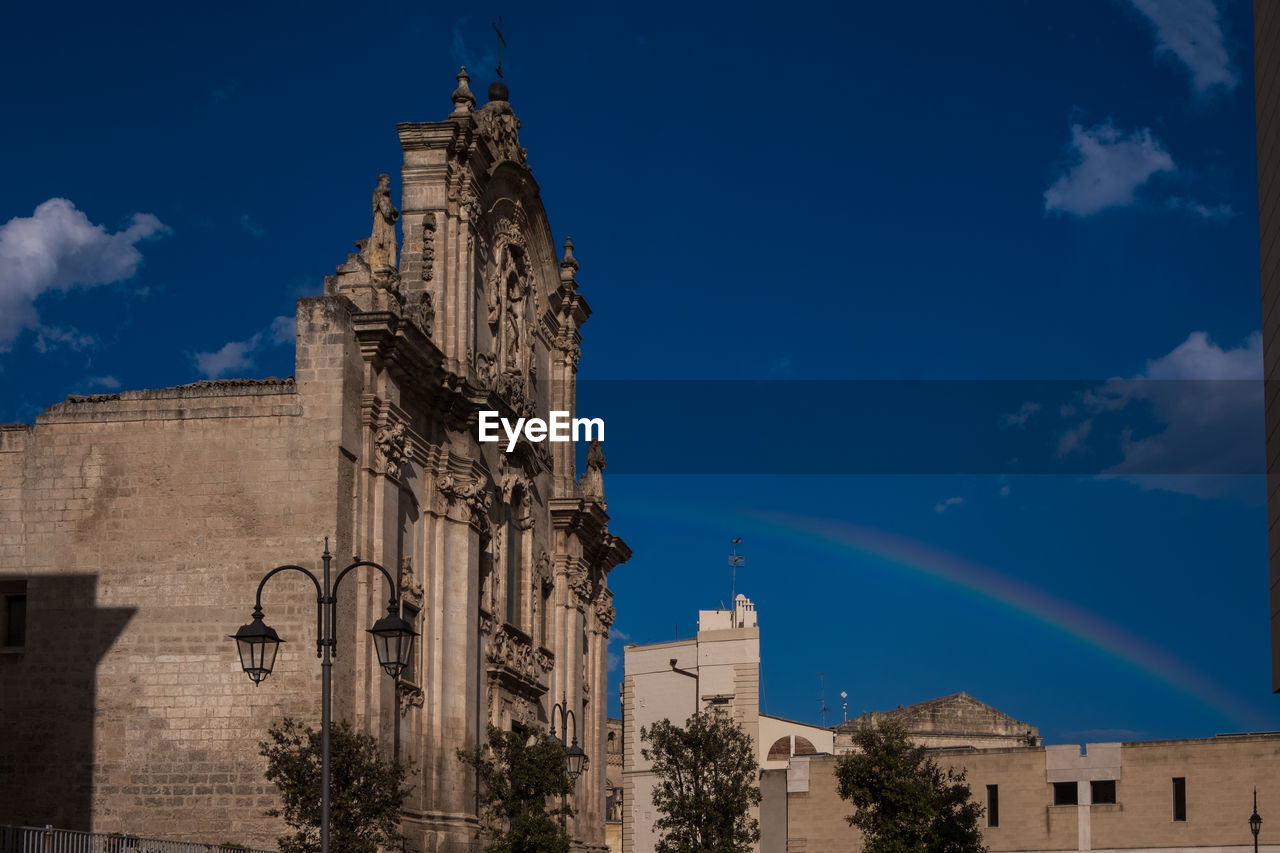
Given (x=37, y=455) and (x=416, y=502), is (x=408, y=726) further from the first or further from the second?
(x=37, y=455)

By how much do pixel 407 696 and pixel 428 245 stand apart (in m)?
10.0

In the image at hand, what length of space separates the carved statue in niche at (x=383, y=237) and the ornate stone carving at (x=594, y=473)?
625 inches

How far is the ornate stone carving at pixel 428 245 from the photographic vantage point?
38.5m

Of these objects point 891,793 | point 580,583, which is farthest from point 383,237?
point 891,793

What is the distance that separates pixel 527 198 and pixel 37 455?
16419mm

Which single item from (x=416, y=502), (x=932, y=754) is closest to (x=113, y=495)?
(x=416, y=502)

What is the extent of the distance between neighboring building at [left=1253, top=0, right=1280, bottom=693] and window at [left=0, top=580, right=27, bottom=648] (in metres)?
21.9

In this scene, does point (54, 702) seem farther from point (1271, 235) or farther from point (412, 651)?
point (1271, 235)

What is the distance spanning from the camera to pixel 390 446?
33.5m

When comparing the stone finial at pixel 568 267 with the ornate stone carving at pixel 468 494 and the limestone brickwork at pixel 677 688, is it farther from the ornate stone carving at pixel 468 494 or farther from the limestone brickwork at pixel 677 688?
the limestone brickwork at pixel 677 688

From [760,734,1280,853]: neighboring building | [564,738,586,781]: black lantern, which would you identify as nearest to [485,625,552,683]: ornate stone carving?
[564,738,586,781]: black lantern

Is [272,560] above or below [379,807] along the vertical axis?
above

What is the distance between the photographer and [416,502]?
36812mm

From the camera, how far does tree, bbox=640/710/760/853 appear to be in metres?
41.6
